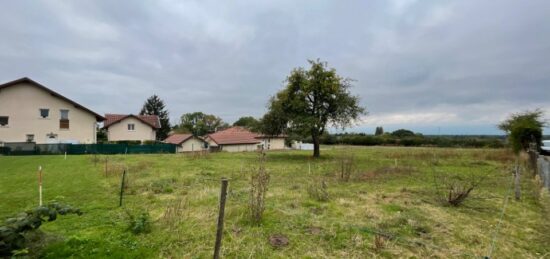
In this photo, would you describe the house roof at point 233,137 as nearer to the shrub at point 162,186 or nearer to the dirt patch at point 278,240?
the shrub at point 162,186

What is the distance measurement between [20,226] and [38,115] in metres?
34.4

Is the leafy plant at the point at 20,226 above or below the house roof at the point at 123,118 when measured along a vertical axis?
below

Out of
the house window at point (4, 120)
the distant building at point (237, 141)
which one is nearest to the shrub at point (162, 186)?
the house window at point (4, 120)

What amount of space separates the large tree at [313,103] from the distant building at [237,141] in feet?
65.1

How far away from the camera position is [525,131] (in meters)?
21.3

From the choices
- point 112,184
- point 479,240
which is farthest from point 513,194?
point 112,184

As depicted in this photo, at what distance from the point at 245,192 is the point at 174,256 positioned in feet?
13.2

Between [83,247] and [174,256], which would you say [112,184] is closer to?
[83,247]

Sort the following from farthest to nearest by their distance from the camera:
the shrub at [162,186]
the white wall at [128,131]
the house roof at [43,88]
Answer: the white wall at [128,131], the house roof at [43,88], the shrub at [162,186]

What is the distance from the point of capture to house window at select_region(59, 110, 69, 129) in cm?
3068

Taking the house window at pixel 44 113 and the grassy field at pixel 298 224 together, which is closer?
the grassy field at pixel 298 224

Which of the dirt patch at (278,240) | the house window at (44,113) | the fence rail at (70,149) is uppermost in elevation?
the house window at (44,113)

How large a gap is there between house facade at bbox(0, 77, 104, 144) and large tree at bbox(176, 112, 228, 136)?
46210mm

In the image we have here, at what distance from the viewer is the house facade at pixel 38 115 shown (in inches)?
1121
